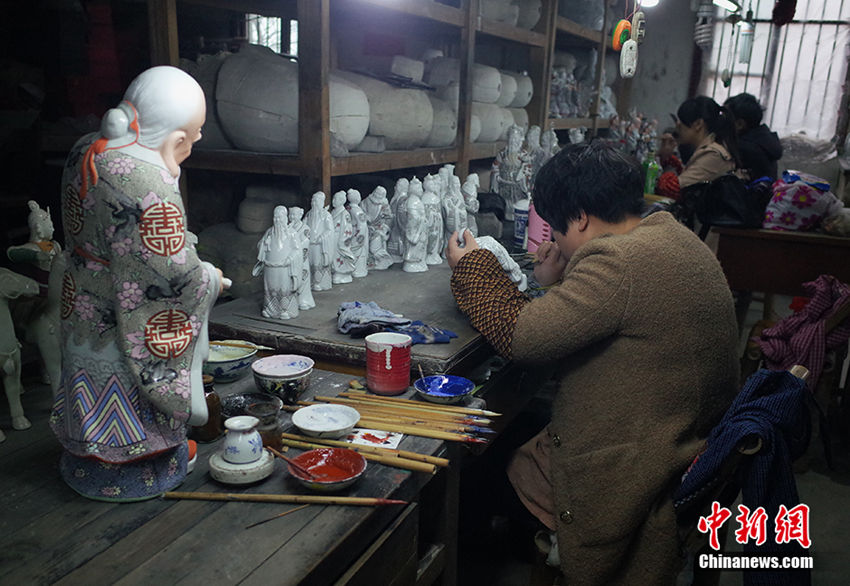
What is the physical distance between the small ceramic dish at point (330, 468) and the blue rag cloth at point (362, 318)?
0.63 metres

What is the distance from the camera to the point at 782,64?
25.0 ft

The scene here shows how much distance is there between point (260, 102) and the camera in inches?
105

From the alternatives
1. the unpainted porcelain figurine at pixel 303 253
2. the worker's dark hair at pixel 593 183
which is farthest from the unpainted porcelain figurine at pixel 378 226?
the worker's dark hair at pixel 593 183

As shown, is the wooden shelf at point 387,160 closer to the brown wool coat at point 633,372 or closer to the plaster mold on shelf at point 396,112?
the plaster mold on shelf at point 396,112

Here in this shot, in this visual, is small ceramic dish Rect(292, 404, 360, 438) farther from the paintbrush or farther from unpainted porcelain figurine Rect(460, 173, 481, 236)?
unpainted porcelain figurine Rect(460, 173, 481, 236)

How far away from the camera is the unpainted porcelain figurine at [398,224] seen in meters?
3.01

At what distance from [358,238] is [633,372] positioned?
142cm

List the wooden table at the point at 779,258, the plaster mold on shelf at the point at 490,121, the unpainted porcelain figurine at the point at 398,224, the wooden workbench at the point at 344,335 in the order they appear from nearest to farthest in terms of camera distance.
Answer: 1. the wooden workbench at the point at 344,335
2. the unpainted porcelain figurine at the point at 398,224
3. the wooden table at the point at 779,258
4. the plaster mold on shelf at the point at 490,121

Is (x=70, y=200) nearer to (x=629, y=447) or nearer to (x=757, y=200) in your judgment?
(x=629, y=447)

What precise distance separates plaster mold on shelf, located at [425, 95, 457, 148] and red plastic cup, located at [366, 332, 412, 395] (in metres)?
1.99

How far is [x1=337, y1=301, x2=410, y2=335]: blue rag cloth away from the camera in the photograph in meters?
2.10

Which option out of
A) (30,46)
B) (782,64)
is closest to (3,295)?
(30,46)

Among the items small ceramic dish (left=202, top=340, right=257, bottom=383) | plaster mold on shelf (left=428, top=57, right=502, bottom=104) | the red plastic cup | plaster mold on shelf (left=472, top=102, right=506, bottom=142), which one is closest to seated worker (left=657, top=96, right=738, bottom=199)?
plaster mold on shelf (left=472, top=102, right=506, bottom=142)

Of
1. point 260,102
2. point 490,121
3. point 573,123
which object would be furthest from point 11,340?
point 573,123
